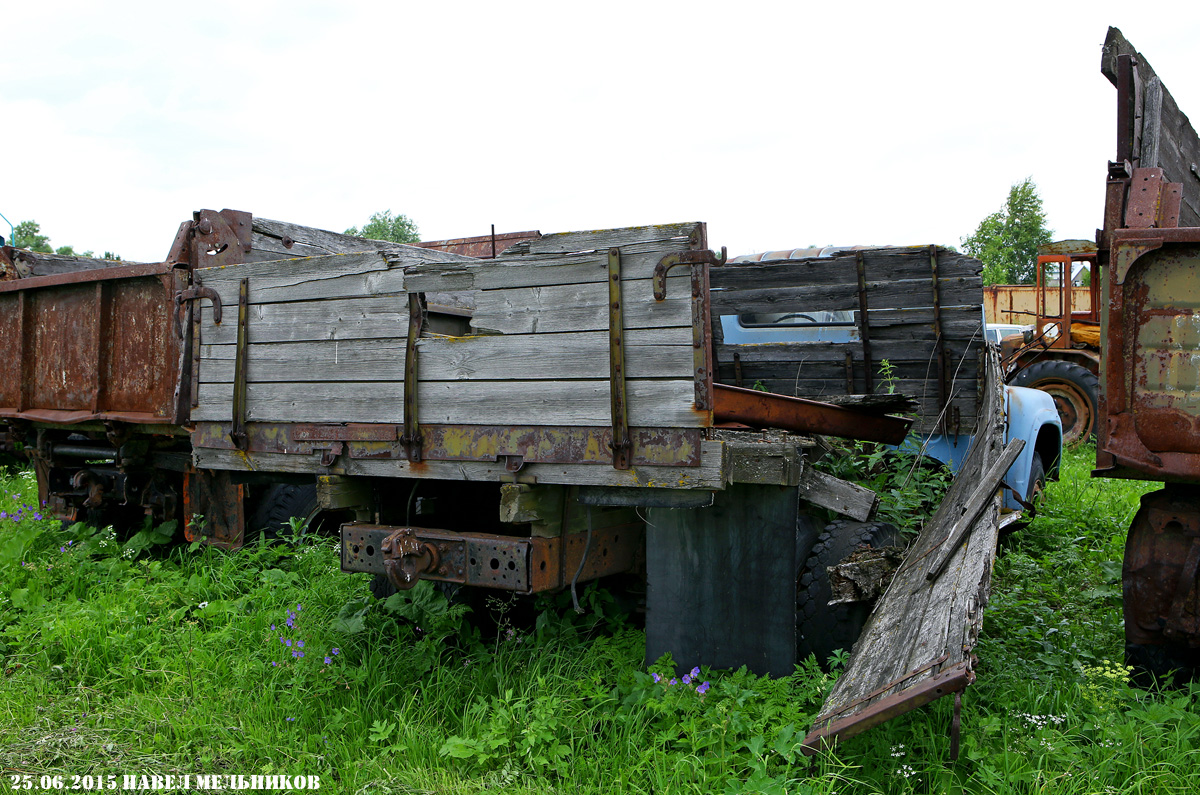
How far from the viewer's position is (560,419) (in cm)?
324

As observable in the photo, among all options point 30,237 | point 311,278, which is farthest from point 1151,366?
point 30,237

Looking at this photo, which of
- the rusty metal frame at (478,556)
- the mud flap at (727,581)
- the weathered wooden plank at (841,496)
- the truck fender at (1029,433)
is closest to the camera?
the rusty metal frame at (478,556)

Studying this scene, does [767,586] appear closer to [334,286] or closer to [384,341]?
[384,341]

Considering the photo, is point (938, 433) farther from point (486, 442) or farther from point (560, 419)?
point (486, 442)

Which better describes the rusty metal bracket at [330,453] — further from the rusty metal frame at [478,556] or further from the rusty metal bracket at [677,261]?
the rusty metal bracket at [677,261]

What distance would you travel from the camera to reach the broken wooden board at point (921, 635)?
229cm

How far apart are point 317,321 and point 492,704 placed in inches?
75.2

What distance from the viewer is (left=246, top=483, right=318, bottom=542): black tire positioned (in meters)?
5.66

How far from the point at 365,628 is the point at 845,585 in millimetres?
2261

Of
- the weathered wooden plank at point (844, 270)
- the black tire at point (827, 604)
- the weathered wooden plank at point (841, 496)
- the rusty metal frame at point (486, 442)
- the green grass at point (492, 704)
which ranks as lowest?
the green grass at point (492, 704)

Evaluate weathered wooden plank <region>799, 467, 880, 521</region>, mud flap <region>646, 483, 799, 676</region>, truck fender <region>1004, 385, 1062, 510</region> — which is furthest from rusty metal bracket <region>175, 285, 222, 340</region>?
truck fender <region>1004, 385, 1062, 510</region>

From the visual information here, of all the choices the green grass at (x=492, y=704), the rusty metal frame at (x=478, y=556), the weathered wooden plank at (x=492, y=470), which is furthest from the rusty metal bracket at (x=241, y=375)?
the green grass at (x=492, y=704)

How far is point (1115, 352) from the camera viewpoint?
299 centimetres

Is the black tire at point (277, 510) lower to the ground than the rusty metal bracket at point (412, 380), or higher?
lower
